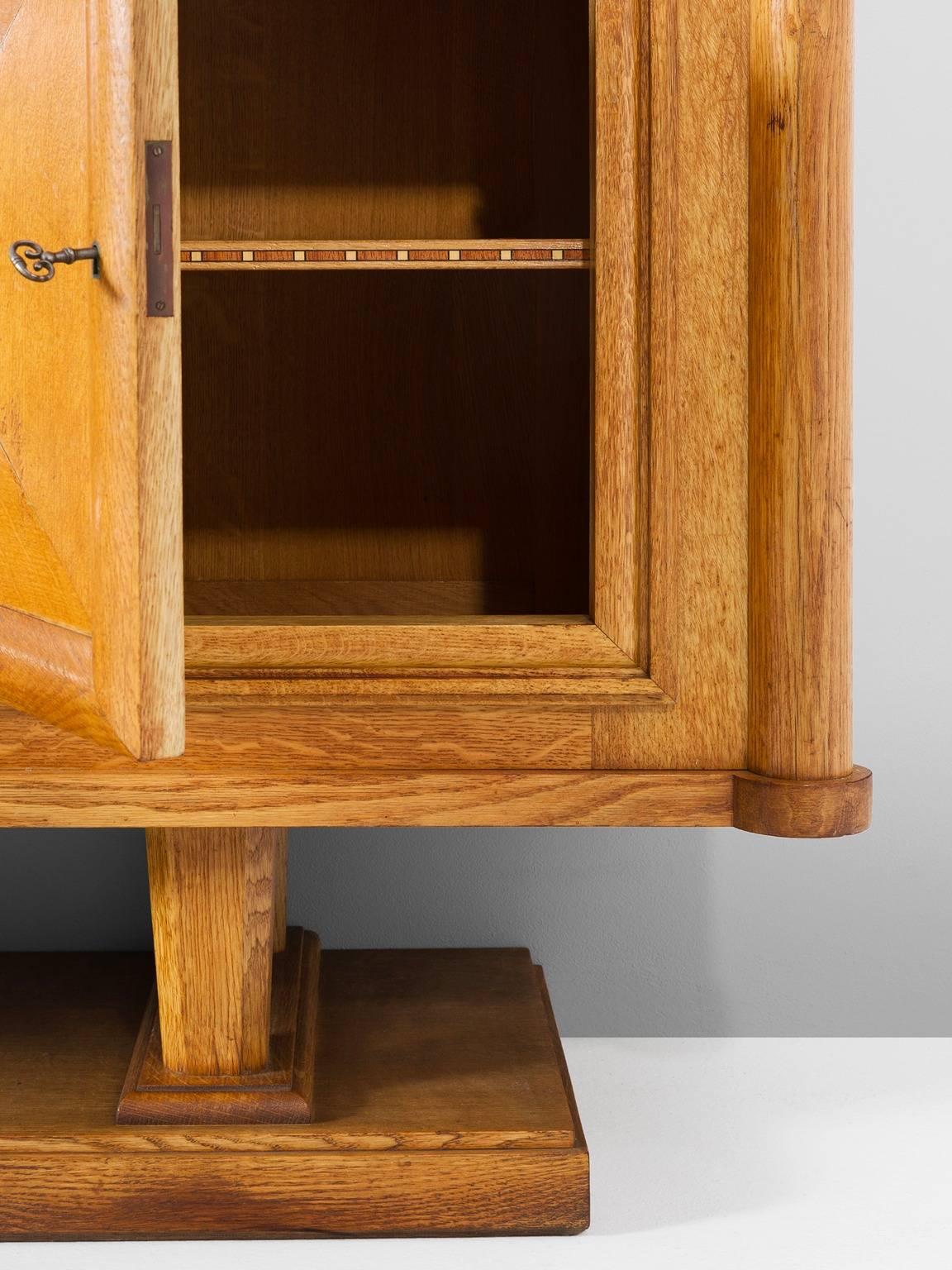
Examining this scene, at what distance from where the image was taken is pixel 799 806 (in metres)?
0.63

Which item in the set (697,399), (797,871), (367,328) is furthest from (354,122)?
(797,871)

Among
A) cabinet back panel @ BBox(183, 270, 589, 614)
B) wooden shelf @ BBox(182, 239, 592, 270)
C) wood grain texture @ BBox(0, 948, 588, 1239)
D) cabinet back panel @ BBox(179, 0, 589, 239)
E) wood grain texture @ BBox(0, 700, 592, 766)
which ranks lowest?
wood grain texture @ BBox(0, 948, 588, 1239)

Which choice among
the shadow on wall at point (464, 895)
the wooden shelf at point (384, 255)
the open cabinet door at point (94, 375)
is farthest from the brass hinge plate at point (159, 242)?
the shadow on wall at point (464, 895)

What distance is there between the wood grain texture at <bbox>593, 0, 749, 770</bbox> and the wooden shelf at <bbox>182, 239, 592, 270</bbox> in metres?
0.06

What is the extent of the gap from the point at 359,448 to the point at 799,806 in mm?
417

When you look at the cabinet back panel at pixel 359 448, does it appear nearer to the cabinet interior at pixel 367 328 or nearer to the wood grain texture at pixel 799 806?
the cabinet interior at pixel 367 328

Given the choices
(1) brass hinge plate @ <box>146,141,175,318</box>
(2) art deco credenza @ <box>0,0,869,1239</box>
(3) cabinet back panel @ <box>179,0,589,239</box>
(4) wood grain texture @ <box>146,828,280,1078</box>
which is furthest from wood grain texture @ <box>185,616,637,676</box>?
(3) cabinet back panel @ <box>179,0,589,239</box>

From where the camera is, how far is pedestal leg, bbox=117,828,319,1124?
27.2 inches

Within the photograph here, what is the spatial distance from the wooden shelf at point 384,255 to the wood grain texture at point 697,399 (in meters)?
0.06

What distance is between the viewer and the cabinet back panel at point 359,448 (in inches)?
34.5

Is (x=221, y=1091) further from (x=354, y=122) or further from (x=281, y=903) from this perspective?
(x=354, y=122)

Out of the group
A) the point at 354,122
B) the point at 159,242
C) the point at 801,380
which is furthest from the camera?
the point at 354,122

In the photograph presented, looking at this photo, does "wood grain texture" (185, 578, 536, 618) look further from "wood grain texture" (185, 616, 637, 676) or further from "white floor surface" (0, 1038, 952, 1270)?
"white floor surface" (0, 1038, 952, 1270)

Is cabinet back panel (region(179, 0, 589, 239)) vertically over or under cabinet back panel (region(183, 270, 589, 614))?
over
